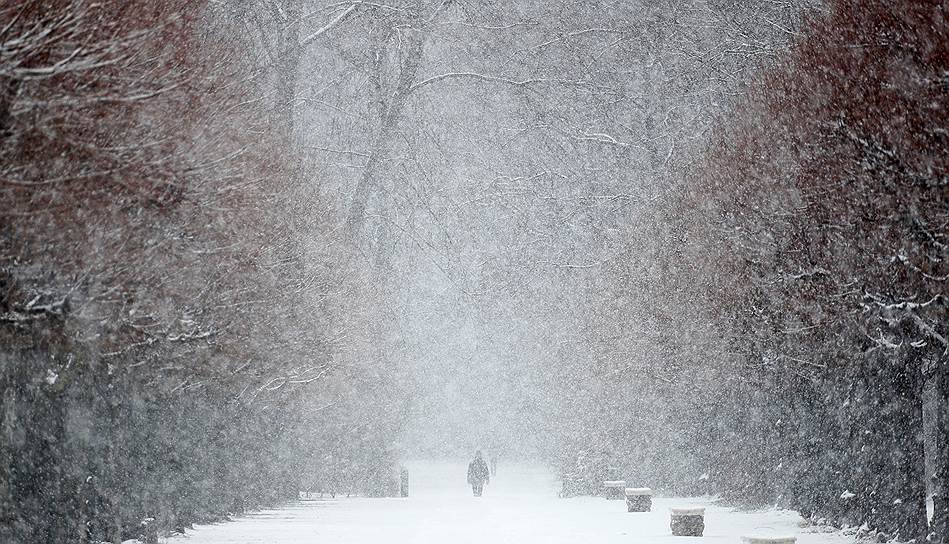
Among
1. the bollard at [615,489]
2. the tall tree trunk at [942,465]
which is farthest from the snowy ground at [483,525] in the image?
the tall tree trunk at [942,465]

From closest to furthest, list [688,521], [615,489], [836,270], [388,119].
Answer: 1. [836,270]
2. [688,521]
3. [615,489]
4. [388,119]

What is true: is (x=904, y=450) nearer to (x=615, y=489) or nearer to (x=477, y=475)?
(x=615, y=489)

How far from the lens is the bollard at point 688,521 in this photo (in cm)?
2325

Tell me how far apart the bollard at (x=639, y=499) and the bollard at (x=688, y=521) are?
28.1 ft

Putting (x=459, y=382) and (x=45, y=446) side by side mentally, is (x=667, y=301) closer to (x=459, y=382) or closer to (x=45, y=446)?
(x=45, y=446)

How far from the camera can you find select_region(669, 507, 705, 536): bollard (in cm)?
2325

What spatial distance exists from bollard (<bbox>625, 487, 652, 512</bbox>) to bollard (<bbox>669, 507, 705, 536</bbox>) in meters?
8.58

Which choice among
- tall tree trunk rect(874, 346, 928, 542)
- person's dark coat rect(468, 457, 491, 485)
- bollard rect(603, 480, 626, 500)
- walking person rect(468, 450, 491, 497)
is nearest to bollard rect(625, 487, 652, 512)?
bollard rect(603, 480, 626, 500)

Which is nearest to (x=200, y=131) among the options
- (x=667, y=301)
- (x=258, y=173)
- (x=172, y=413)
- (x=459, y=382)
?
(x=172, y=413)

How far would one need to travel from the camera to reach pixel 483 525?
2686cm

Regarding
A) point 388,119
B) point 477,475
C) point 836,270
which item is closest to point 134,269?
point 836,270

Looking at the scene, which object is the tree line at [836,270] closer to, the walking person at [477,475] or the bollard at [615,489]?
the bollard at [615,489]

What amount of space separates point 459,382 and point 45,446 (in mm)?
92783

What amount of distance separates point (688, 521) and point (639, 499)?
354 inches
